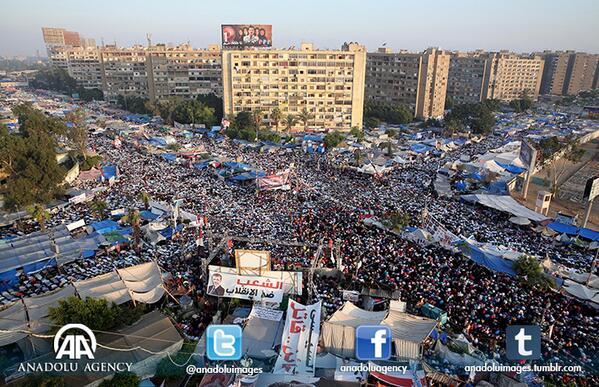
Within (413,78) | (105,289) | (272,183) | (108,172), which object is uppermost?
(413,78)

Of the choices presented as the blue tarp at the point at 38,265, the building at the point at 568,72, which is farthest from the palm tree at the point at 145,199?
the building at the point at 568,72

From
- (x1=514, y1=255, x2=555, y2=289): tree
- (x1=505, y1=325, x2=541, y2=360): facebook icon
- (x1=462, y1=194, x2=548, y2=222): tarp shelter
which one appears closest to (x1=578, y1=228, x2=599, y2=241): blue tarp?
(x1=462, y1=194, x2=548, y2=222): tarp shelter

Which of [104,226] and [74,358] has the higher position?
[74,358]

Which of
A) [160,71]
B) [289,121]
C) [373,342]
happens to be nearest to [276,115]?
[289,121]

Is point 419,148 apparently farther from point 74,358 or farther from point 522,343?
point 74,358

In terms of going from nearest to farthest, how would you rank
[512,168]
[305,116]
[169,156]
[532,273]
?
[532,273], [512,168], [169,156], [305,116]

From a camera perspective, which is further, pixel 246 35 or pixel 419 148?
pixel 246 35

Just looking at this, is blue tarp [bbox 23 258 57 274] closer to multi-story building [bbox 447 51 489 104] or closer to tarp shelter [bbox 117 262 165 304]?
tarp shelter [bbox 117 262 165 304]

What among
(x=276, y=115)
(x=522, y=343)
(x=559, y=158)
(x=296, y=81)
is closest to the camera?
(x=522, y=343)
